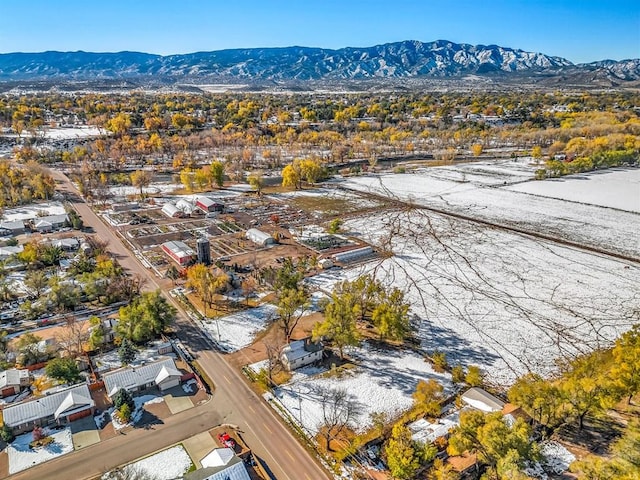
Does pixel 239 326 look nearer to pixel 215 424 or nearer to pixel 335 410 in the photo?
pixel 215 424

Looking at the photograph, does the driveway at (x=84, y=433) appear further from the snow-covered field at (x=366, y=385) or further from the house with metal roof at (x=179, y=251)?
the house with metal roof at (x=179, y=251)

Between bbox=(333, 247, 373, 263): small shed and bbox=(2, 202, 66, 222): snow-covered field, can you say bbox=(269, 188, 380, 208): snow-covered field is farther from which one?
bbox=(2, 202, 66, 222): snow-covered field

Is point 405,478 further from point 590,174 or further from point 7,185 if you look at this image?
point 590,174

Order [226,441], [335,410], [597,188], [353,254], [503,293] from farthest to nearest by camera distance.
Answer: [597,188] < [353,254] < [503,293] < [335,410] < [226,441]

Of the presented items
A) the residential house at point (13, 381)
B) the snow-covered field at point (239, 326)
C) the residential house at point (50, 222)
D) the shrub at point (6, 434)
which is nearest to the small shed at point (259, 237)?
the snow-covered field at point (239, 326)

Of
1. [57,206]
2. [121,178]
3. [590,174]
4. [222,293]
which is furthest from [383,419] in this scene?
[590,174]

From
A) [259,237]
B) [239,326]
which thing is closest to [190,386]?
[239,326]
